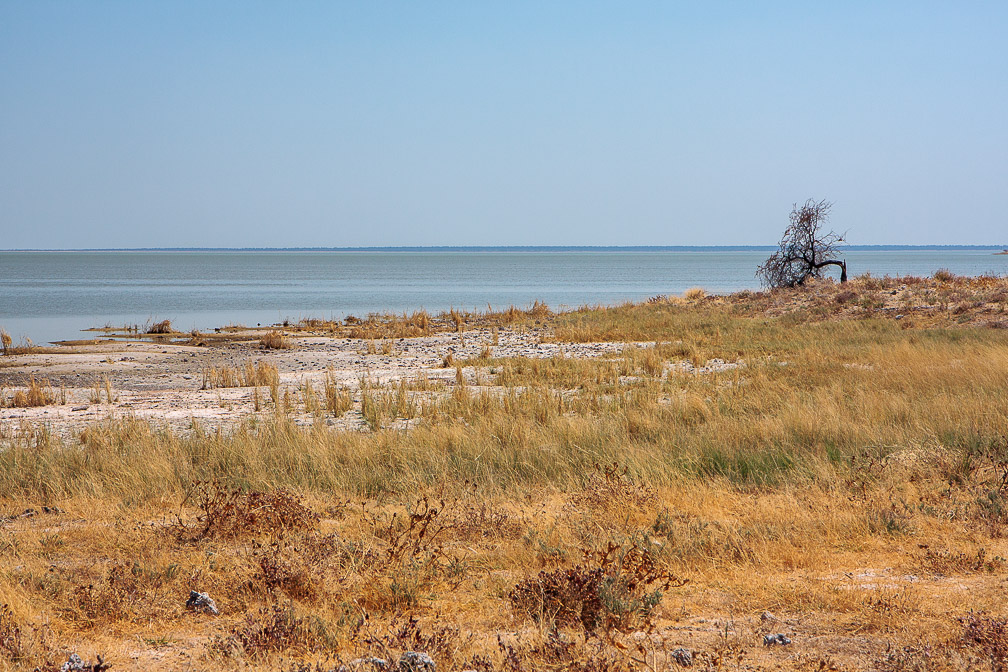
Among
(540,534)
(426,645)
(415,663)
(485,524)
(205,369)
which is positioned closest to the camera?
(415,663)

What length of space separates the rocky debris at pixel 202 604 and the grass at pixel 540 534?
9 cm

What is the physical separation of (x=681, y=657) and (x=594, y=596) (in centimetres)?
82

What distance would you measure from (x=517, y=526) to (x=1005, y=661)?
3803 mm

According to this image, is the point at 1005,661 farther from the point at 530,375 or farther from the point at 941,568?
the point at 530,375

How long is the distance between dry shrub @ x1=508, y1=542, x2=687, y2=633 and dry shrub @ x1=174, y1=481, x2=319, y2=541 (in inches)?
99.1

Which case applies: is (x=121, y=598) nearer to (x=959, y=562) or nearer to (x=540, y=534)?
(x=540, y=534)

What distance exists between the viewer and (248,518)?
716 centimetres

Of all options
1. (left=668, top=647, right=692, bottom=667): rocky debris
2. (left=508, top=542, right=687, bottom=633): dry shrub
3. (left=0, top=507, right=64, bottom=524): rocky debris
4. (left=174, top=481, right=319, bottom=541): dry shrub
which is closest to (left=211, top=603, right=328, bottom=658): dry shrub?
(left=508, top=542, right=687, bottom=633): dry shrub

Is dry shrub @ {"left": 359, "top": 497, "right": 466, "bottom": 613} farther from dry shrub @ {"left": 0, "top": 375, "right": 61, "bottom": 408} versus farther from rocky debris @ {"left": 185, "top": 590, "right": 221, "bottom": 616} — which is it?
dry shrub @ {"left": 0, "top": 375, "right": 61, "bottom": 408}

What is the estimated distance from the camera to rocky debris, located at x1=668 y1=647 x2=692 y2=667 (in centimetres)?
451

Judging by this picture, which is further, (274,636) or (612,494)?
(612,494)

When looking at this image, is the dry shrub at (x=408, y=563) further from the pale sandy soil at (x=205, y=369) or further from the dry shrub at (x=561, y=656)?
the pale sandy soil at (x=205, y=369)

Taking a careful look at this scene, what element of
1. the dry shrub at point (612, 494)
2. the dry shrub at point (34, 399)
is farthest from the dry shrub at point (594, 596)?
the dry shrub at point (34, 399)

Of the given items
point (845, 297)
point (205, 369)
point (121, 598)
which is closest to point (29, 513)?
point (121, 598)
